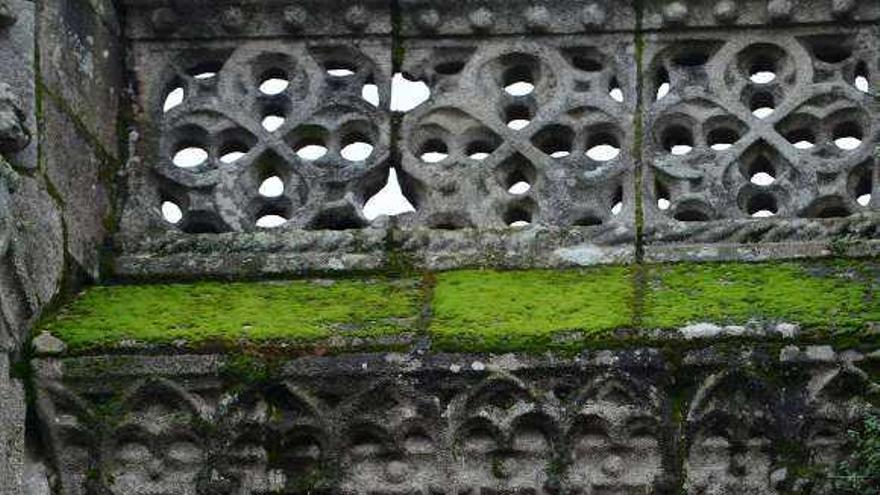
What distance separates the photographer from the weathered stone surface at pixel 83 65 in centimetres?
1238

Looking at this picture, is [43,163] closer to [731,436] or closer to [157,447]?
[157,447]

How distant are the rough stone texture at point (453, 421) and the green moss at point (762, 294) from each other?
0.21m

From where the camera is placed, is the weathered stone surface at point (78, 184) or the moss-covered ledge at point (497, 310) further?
the weathered stone surface at point (78, 184)

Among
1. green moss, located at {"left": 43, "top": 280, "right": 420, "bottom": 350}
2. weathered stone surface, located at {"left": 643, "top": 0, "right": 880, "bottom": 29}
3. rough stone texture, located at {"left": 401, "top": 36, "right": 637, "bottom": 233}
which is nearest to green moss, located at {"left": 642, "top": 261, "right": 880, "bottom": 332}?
rough stone texture, located at {"left": 401, "top": 36, "right": 637, "bottom": 233}

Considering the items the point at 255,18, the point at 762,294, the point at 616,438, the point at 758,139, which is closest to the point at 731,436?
the point at 616,438

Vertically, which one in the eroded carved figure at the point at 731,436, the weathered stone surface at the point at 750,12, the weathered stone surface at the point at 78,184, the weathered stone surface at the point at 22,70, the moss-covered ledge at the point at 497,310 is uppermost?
the weathered stone surface at the point at 750,12

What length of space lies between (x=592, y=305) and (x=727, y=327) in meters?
0.68

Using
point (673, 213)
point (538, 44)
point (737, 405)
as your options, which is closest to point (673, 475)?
point (737, 405)

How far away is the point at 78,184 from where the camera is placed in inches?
489

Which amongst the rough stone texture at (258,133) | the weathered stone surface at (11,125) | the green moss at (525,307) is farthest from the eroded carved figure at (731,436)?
the weathered stone surface at (11,125)

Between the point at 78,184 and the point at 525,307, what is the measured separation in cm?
225

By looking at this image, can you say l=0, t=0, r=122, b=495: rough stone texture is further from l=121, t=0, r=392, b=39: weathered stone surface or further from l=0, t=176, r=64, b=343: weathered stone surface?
l=121, t=0, r=392, b=39: weathered stone surface

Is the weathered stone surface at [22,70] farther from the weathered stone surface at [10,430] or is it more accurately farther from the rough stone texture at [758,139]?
the rough stone texture at [758,139]

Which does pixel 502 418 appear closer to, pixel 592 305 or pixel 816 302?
pixel 592 305
